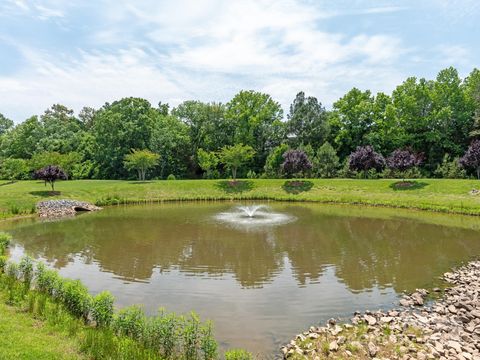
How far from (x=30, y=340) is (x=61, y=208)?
30.3m

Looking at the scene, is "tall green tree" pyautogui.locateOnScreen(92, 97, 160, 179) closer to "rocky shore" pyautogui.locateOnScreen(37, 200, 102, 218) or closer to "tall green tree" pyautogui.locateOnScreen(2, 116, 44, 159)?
"tall green tree" pyautogui.locateOnScreen(2, 116, 44, 159)

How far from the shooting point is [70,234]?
2552 cm

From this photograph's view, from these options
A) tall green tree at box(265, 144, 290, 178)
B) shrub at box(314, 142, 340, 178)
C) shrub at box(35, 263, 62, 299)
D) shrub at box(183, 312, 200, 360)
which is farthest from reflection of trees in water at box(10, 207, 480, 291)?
tall green tree at box(265, 144, 290, 178)

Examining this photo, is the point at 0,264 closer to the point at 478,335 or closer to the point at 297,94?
the point at 478,335

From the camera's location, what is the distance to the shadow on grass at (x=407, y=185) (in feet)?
141

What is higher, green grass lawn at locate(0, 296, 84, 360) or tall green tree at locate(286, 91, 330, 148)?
tall green tree at locate(286, 91, 330, 148)

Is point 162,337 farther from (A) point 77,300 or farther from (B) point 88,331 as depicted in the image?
(A) point 77,300

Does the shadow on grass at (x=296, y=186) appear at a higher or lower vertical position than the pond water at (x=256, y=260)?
higher

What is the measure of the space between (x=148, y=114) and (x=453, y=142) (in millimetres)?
51644

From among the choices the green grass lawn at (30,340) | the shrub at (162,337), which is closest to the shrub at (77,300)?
the green grass lawn at (30,340)

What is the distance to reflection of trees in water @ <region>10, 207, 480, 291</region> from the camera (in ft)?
53.3

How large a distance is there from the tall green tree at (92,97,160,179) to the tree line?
6.9 inches

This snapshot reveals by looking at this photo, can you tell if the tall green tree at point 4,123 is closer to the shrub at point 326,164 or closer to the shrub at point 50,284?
the shrub at point 326,164

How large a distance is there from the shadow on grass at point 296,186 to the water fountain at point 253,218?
12145 mm
